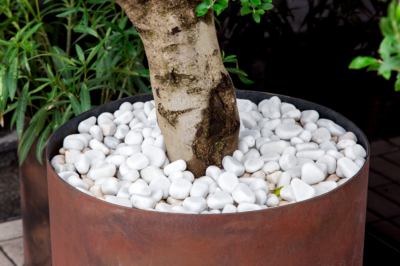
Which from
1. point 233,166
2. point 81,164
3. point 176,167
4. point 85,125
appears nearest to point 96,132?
point 85,125

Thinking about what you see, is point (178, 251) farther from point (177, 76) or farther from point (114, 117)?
point (114, 117)

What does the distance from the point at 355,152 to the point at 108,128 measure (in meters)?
0.59

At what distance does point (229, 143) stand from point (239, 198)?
0.59 ft

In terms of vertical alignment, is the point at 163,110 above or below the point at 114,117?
above

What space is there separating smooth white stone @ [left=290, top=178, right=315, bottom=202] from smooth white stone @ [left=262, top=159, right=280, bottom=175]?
0.11 m

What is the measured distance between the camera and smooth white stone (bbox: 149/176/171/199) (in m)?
0.94

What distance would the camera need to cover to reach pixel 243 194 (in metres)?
0.87

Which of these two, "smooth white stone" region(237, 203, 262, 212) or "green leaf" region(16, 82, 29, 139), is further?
"green leaf" region(16, 82, 29, 139)

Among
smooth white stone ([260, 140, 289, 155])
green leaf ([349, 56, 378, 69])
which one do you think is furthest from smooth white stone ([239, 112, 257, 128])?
green leaf ([349, 56, 378, 69])

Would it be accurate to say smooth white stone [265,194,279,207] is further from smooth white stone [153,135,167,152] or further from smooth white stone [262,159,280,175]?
smooth white stone [153,135,167,152]

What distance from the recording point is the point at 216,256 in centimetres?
74

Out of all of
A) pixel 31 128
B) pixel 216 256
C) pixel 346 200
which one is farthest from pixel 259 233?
pixel 31 128

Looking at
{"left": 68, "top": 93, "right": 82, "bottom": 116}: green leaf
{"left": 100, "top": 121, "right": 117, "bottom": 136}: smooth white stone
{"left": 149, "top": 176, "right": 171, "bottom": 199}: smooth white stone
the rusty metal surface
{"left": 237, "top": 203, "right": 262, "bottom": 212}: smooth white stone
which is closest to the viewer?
{"left": 237, "top": 203, "right": 262, "bottom": 212}: smooth white stone

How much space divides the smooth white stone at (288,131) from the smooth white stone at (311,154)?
0.08 metres
